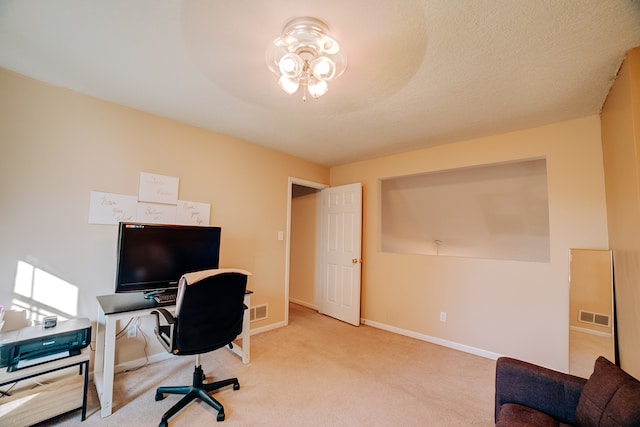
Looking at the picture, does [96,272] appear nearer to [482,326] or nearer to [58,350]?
[58,350]

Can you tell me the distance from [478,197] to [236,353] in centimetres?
377

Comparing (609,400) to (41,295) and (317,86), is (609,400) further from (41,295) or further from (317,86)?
(41,295)

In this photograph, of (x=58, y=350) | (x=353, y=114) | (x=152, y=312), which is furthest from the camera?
(x=353, y=114)

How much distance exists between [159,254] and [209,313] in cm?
90

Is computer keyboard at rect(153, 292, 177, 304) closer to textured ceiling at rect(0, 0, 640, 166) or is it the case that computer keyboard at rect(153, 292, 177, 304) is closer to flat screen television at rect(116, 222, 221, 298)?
flat screen television at rect(116, 222, 221, 298)

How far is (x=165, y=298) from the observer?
88.9 inches

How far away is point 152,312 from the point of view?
1942 millimetres

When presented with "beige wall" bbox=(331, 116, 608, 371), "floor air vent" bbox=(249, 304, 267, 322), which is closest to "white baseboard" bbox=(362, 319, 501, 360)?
"beige wall" bbox=(331, 116, 608, 371)

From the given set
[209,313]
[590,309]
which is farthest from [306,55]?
[590,309]

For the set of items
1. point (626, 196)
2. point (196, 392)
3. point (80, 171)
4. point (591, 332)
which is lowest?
point (196, 392)

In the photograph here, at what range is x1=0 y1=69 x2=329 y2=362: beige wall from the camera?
1.97 m

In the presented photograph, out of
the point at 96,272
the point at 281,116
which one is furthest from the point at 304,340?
the point at 281,116

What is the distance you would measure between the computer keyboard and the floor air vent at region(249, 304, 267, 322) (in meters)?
1.19

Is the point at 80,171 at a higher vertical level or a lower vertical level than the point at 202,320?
higher
